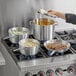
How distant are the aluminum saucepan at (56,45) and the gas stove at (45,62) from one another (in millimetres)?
27

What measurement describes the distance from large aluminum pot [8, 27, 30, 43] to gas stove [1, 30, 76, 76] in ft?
0.21

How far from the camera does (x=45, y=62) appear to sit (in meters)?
1.40

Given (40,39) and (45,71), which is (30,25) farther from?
(45,71)

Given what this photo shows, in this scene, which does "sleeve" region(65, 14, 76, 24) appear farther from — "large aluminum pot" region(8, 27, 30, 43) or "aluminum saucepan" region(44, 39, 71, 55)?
"large aluminum pot" region(8, 27, 30, 43)

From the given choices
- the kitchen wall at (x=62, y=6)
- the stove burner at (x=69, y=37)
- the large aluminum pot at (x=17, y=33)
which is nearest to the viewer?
the large aluminum pot at (x=17, y=33)

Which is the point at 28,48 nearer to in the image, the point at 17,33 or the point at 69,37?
the point at 17,33

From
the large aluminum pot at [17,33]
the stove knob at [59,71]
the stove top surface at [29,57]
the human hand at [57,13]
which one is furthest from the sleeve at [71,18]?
the stove knob at [59,71]

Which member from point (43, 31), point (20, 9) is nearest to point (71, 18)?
point (43, 31)

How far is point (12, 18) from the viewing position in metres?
1.78

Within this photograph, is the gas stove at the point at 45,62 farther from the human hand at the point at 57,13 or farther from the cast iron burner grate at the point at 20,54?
the human hand at the point at 57,13

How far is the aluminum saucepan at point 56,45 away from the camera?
4.87 feet

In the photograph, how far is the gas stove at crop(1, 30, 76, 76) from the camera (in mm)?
1371

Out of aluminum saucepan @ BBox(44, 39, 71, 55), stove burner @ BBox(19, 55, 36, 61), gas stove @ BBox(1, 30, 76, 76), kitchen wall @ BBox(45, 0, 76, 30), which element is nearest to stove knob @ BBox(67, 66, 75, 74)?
gas stove @ BBox(1, 30, 76, 76)

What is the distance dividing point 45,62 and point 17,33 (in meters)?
0.36
